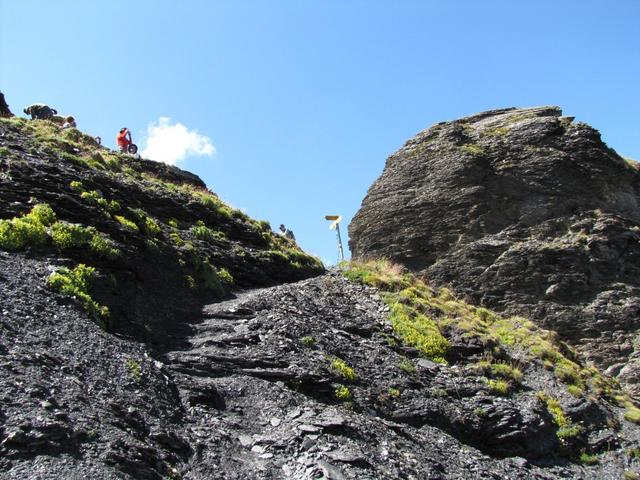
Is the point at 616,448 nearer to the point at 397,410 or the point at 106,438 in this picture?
the point at 397,410

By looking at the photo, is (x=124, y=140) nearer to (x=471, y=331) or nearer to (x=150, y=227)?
(x=150, y=227)

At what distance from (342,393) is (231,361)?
93.4 inches

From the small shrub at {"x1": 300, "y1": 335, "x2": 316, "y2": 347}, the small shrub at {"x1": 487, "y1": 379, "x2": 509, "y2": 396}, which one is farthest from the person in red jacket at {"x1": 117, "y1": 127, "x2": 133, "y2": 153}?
the small shrub at {"x1": 487, "y1": 379, "x2": 509, "y2": 396}

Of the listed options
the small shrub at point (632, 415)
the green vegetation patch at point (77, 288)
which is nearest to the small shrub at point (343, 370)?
the green vegetation patch at point (77, 288)

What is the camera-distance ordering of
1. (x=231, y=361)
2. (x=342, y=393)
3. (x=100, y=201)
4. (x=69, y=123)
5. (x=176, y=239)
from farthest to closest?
(x=69, y=123) < (x=176, y=239) < (x=100, y=201) < (x=342, y=393) < (x=231, y=361)

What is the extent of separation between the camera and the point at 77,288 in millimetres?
12484

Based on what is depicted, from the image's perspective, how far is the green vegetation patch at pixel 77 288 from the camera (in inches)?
479

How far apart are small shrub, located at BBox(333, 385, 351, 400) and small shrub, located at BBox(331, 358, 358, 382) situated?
483mm

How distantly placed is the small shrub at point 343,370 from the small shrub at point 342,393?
1.58 feet

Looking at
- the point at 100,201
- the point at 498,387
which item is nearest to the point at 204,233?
the point at 100,201

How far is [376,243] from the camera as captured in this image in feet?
89.8

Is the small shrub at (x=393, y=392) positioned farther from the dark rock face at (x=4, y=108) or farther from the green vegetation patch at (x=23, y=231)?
the dark rock face at (x=4, y=108)

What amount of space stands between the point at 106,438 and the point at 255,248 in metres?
13.8

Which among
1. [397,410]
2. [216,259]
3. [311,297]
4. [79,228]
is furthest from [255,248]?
[397,410]
